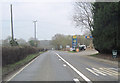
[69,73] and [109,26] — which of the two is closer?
[69,73]

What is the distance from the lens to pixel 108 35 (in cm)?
1981

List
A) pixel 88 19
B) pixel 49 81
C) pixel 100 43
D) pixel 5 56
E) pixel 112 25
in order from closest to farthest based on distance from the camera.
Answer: pixel 49 81 < pixel 5 56 < pixel 112 25 < pixel 100 43 < pixel 88 19

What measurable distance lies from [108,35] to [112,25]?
134 centimetres

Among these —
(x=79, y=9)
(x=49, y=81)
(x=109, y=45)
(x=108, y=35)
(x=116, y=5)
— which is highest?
(x=79, y=9)

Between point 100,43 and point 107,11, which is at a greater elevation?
point 107,11

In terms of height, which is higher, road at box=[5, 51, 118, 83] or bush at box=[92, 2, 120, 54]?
bush at box=[92, 2, 120, 54]

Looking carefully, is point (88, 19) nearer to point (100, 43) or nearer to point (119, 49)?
point (100, 43)

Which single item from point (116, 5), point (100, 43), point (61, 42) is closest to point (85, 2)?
point (100, 43)

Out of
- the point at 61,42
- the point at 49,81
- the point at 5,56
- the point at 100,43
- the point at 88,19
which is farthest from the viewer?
the point at 61,42

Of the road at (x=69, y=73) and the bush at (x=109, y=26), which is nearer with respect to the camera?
the road at (x=69, y=73)

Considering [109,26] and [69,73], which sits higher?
[109,26]

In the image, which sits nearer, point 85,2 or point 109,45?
point 109,45

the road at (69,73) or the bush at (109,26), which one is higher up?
the bush at (109,26)

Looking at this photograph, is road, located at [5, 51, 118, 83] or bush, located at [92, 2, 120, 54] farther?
bush, located at [92, 2, 120, 54]
